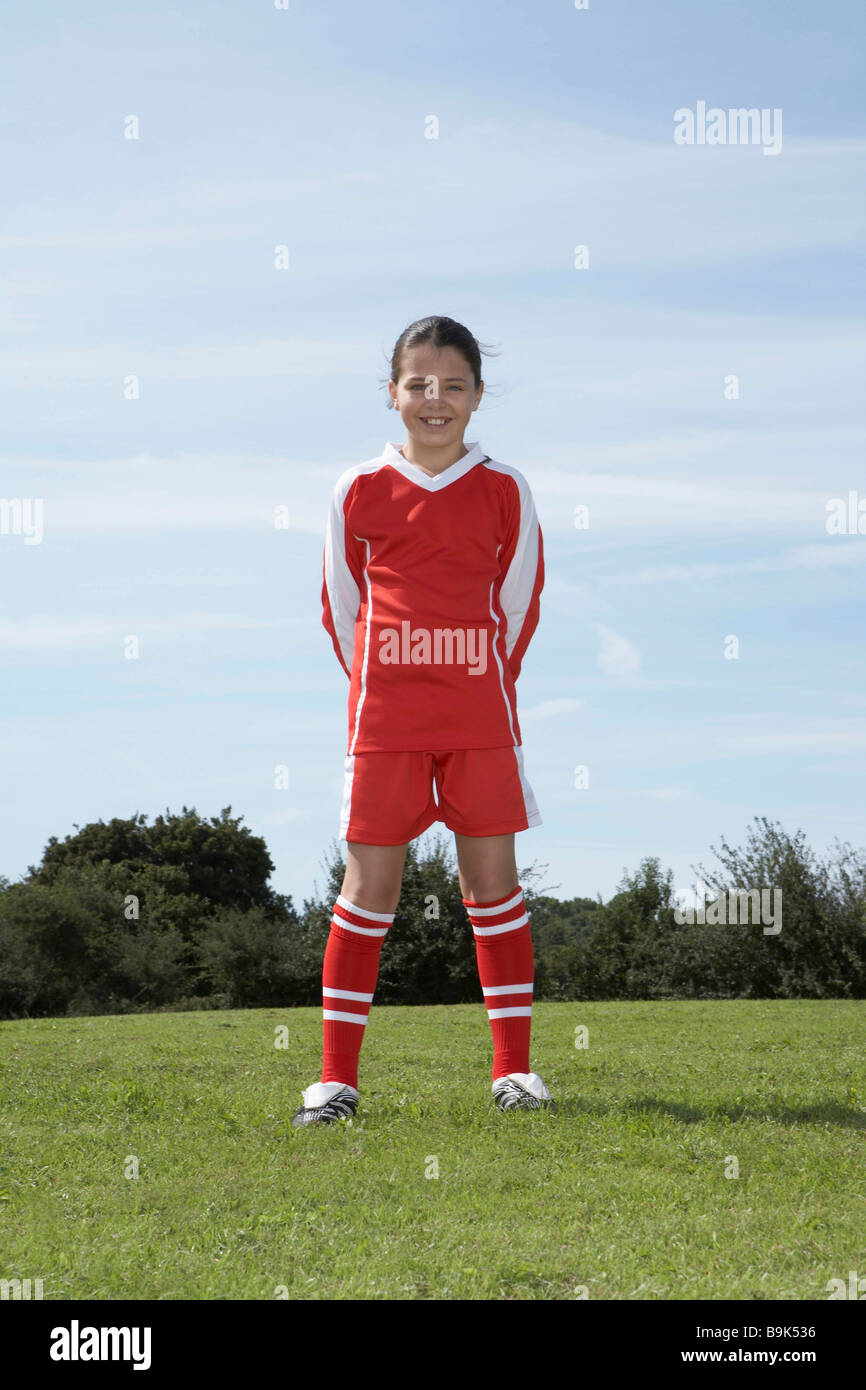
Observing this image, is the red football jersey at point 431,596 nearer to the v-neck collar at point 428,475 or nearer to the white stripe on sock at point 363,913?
the v-neck collar at point 428,475

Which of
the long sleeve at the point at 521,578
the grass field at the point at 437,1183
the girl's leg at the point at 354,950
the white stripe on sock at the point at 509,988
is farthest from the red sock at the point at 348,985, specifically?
the long sleeve at the point at 521,578

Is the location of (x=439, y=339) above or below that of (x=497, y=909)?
A: above

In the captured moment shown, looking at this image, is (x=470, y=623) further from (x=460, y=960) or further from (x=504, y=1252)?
(x=460, y=960)

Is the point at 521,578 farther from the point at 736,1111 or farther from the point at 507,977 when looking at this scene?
the point at 736,1111

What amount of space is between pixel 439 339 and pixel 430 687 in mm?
1409

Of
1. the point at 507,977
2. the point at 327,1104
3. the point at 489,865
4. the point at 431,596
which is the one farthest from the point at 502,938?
the point at 431,596

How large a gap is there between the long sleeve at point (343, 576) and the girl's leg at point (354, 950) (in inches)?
30.0

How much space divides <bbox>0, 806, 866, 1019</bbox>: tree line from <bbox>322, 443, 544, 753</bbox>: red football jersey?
55.2 ft

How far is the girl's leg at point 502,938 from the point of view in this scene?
4.47 m

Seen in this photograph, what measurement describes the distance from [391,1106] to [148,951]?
71.0ft

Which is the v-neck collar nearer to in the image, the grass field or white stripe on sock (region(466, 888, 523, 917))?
white stripe on sock (region(466, 888, 523, 917))

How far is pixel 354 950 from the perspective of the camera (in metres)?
4.40

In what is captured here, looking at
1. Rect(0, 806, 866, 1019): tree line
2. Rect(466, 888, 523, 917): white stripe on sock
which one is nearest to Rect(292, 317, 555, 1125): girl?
Rect(466, 888, 523, 917): white stripe on sock

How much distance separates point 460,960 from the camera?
21.0m
